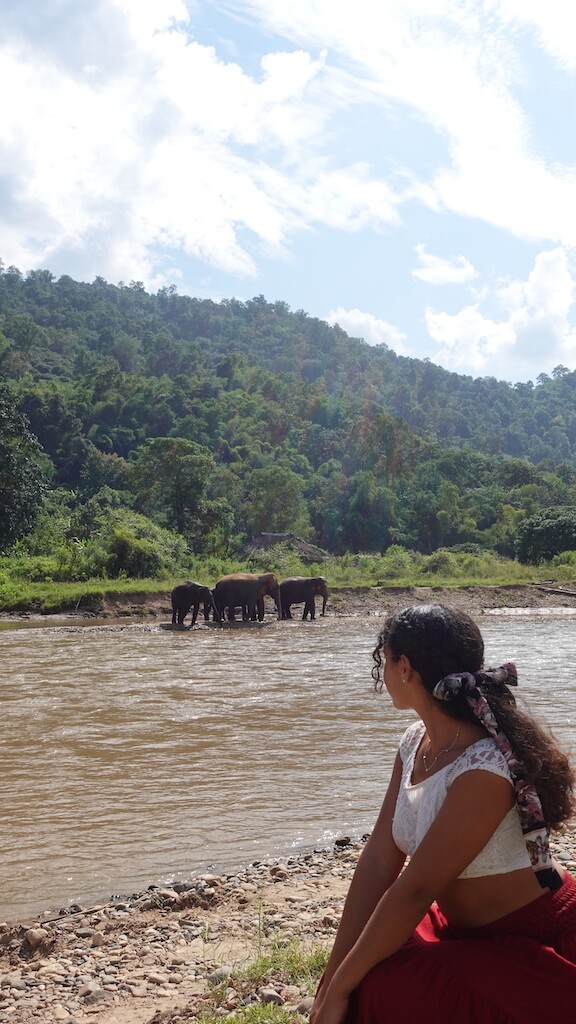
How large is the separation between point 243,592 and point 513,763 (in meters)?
22.8

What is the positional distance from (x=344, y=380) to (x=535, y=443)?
88.0 feet

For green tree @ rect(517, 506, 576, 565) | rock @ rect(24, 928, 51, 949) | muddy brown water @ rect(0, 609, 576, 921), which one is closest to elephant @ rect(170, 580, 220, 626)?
muddy brown water @ rect(0, 609, 576, 921)

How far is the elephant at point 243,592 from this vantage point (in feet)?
82.3

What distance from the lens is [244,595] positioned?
2520cm

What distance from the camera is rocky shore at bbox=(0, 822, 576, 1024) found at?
380 centimetres

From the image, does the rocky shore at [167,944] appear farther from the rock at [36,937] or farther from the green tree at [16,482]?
the green tree at [16,482]

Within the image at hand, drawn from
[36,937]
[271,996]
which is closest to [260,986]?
[271,996]

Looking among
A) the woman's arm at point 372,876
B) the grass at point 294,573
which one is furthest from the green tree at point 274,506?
the woman's arm at point 372,876

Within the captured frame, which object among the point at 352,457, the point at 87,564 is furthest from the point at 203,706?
the point at 352,457

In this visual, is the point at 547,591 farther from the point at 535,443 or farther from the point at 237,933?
the point at 535,443

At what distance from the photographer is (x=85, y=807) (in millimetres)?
7367

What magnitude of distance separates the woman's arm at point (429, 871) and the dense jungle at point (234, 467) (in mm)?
23619

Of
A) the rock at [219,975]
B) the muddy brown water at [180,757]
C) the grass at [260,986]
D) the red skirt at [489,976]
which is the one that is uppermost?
the red skirt at [489,976]

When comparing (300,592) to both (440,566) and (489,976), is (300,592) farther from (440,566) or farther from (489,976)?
(489,976)
